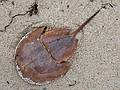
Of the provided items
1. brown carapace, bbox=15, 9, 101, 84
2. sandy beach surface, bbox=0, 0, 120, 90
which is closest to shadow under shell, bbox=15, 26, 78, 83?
brown carapace, bbox=15, 9, 101, 84

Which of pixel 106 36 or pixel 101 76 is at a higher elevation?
pixel 106 36

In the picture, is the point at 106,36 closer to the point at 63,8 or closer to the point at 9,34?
the point at 63,8

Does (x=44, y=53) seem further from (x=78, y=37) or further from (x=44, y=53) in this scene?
(x=78, y=37)

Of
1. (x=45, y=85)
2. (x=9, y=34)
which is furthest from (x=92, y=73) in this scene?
(x=9, y=34)

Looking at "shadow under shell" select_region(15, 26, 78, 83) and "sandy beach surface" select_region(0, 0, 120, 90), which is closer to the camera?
"shadow under shell" select_region(15, 26, 78, 83)

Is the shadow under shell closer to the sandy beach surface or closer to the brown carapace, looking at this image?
the brown carapace

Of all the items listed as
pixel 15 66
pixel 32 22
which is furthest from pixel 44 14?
pixel 15 66

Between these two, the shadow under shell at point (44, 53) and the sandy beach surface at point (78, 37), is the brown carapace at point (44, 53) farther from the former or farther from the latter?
the sandy beach surface at point (78, 37)
